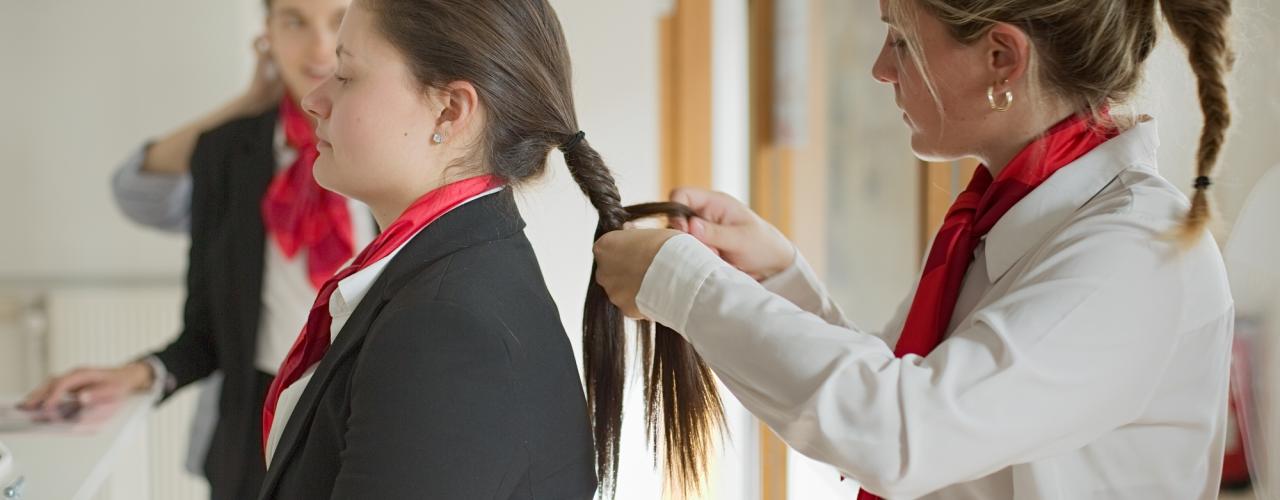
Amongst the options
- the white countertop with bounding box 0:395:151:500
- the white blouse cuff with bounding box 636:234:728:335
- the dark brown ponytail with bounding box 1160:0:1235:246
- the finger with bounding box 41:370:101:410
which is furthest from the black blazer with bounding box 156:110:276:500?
the dark brown ponytail with bounding box 1160:0:1235:246

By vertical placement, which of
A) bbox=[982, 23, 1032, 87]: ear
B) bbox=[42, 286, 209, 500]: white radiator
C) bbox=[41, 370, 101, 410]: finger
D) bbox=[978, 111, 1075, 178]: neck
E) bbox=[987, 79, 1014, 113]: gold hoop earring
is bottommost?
bbox=[42, 286, 209, 500]: white radiator

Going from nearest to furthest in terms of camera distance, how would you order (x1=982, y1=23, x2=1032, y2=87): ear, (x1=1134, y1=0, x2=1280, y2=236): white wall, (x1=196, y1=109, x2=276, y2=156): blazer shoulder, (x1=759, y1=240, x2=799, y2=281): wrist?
(x1=982, y1=23, x2=1032, y2=87): ear, (x1=1134, y1=0, x2=1280, y2=236): white wall, (x1=759, y1=240, x2=799, y2=281): wrist, (x1=196, y1=109, x2=276, y2=156): blazer shoulder

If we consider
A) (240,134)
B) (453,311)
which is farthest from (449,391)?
(240,134)

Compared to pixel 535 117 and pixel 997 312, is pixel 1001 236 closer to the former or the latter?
pixel 997 312

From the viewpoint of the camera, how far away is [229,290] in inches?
80.2

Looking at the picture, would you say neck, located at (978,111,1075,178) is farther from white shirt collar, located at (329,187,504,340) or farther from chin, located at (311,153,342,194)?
chin, located at (311,153,342,194)

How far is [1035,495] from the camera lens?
3.13ft

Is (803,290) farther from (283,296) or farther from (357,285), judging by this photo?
(283,296)

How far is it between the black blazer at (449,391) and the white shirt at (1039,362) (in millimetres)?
133

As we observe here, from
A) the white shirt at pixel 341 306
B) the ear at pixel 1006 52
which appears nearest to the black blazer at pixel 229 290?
the white shirt at pixel 341 306

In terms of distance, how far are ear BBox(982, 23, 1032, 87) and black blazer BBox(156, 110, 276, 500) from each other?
57.4 inches

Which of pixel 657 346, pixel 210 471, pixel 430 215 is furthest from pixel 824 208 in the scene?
pixel 430 215

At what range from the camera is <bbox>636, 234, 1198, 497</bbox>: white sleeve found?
0.86m

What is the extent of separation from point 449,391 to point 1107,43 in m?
0.63
